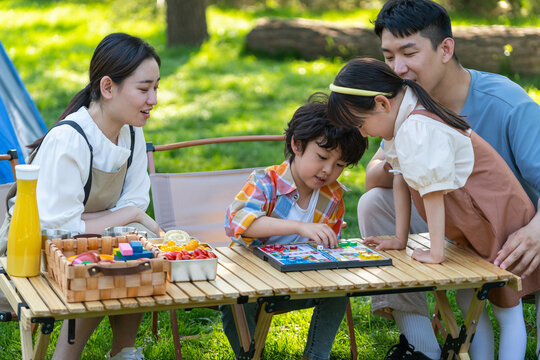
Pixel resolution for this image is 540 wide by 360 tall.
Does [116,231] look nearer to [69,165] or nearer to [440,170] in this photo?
[69,165]

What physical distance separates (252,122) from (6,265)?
5089 mm

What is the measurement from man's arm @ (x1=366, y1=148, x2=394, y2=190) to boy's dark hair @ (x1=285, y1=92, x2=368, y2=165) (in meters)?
0.29

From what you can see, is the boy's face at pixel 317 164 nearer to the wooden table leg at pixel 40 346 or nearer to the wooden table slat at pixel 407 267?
the wooden table slat at pixel 407 267

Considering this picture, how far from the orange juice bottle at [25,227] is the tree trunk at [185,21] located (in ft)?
28.4

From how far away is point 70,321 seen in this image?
2.52 meters

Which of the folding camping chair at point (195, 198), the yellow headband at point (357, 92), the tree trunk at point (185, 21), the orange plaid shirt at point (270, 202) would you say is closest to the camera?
the yellow headband at point (357, 92)

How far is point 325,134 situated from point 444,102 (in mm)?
629

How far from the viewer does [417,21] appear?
10.8 feet

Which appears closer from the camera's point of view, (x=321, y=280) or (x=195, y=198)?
(x=321, y=280)

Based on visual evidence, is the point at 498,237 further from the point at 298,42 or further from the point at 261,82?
the point at 298,42

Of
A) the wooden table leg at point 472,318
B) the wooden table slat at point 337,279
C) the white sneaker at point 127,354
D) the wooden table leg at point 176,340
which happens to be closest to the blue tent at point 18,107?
the wooden table leg at point 176,340

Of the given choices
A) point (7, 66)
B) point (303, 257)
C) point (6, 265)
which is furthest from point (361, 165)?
point (6, 265)

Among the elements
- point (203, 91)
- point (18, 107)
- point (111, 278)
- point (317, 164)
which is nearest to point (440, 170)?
point (317, 164)

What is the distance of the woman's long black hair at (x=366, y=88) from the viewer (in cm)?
290
